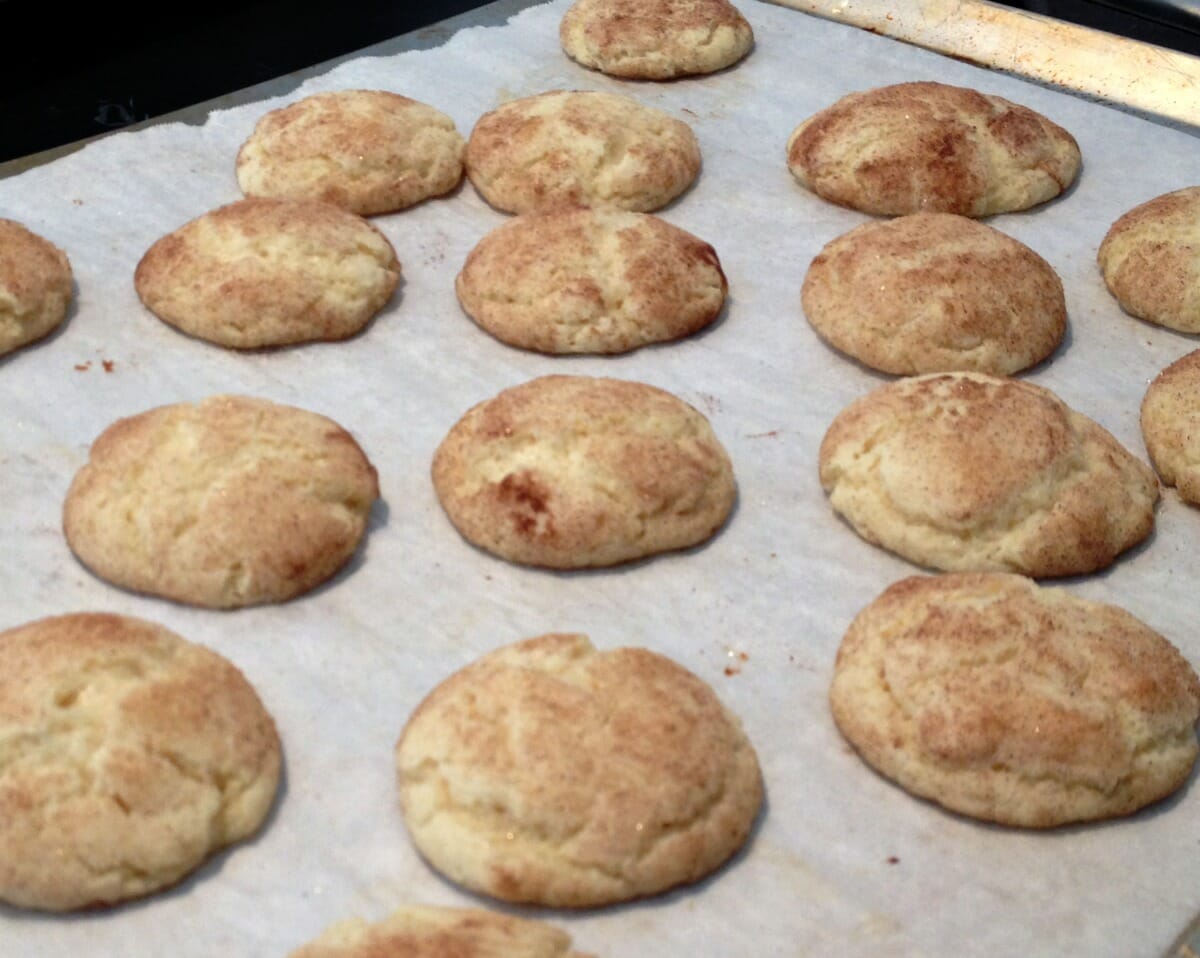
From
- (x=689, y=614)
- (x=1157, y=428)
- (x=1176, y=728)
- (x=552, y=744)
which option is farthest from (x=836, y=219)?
(x=552, y=744)

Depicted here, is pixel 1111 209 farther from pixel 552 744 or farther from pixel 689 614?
pixel 552 744

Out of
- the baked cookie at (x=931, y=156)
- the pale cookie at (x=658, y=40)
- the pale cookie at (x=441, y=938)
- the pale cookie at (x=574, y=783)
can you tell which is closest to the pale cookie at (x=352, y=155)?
the pale cookie at (x=658, y=40)

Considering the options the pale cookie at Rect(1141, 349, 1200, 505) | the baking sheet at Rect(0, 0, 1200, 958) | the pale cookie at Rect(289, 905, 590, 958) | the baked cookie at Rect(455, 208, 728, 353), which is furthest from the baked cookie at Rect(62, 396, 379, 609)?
the pale cookie at Rect(1141, 349, 1200, 505)

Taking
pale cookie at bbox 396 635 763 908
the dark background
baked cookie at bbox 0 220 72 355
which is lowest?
the dark background

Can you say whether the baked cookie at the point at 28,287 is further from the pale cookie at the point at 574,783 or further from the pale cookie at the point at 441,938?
the pale cookie at the point at 441,938

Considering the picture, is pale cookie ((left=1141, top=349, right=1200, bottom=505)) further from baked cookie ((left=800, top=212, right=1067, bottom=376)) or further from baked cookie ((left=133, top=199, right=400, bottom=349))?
baked cookie ((left=133, top=199, right=400, bottom=349))

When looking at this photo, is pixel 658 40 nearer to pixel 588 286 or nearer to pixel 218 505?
pixel 588 286
